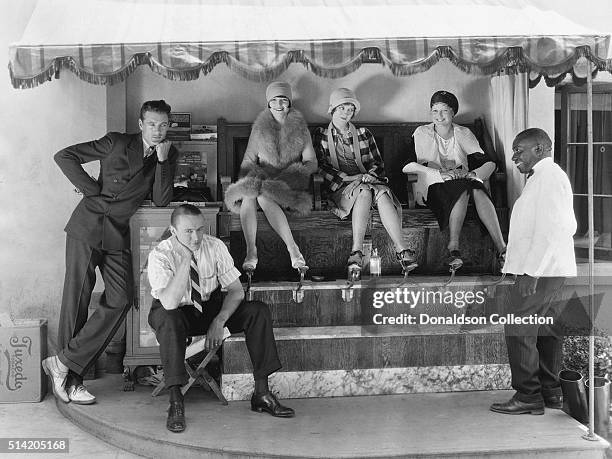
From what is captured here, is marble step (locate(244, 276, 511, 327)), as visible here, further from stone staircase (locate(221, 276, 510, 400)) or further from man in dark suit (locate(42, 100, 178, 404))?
man in dark suit (locate(42, 100, 178, 404))

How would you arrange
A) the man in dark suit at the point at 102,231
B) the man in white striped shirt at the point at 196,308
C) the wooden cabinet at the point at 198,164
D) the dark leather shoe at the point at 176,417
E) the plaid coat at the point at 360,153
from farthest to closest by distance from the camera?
the wooden cabinet at the point at 198,164 < the plaid coat at the point at 360,153 < the man in dark suit at the point at 102,231 < the man in white striped shirt at the point at 196,308 < the dark leather shoe at the point at 176,417


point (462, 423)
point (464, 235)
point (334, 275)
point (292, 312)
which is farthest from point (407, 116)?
point (462, 423)

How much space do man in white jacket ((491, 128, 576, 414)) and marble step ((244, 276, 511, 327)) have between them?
0.47 meters

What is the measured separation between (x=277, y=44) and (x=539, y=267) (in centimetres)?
216

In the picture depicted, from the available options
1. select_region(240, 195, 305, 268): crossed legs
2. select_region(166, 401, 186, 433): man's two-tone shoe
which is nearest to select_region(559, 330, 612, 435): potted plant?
select_region(240, 195, 305, 268): crossed legs

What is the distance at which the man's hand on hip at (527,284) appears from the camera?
4953mm

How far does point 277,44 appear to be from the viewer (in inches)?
166

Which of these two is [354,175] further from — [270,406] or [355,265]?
[270,406]

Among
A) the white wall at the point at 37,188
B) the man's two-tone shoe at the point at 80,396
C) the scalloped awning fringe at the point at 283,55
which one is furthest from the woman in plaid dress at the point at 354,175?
the man's two-tone shoe at the point at 80,396

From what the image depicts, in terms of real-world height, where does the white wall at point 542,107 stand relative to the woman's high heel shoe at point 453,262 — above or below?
above

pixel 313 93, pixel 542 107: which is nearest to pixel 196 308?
pixel 313 93

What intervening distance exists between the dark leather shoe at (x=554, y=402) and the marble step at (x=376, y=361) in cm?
40

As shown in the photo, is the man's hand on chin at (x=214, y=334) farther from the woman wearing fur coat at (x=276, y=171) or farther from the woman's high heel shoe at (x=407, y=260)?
the woman's high heel shoe at (x=407, y=260)

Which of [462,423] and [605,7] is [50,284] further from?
[605,7]
